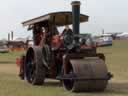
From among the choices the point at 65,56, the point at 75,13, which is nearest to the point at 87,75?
the point at 65,56

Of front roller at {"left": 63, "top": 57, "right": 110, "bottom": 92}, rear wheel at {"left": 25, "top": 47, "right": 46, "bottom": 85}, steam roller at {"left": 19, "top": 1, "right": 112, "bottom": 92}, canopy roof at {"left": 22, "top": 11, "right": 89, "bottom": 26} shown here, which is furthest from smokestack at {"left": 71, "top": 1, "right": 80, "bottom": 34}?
rear wheel at {"left": 25, "top": 47, "right": 46, "bottom": 85}

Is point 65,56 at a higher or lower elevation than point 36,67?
higher

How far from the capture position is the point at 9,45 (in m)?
69.3

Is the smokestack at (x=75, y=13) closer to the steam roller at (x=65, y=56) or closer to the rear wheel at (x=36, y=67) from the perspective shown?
the steam roller at (x=65, y=56)

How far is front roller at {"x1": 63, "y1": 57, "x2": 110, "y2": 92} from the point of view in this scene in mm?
12633

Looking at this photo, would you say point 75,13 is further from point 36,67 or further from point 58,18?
point 36,67

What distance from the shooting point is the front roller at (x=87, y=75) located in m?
12.6

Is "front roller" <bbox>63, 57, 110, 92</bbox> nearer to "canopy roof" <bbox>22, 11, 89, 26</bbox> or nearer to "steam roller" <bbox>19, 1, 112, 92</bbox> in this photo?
"steam roller" <bbox>19, 1, 112, 92</bbox>

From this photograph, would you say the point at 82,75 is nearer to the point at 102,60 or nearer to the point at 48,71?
the point at 102,60

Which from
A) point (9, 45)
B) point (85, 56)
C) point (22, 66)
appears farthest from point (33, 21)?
point (9, 45)

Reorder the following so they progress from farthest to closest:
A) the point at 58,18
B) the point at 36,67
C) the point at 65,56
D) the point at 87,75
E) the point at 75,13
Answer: the point at 36,67 → the point at 58,18 → the point at 75,13 → the point at 65,56 → the point at 87,75

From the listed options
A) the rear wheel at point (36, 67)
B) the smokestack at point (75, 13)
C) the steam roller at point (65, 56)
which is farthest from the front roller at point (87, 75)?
the rear wheel at point (36, 67)

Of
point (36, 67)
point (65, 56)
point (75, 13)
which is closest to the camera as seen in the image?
point (65, 56)

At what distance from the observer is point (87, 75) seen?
1265 centimetres
